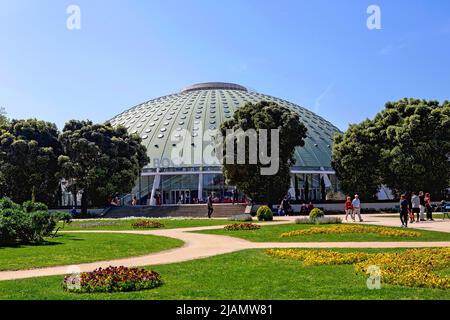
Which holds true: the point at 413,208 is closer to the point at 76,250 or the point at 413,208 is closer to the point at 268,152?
the point at 268,152

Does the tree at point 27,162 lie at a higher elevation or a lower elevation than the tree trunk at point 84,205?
higher

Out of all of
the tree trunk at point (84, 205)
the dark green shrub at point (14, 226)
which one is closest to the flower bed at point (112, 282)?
the dark green shrub at point (14, 226)

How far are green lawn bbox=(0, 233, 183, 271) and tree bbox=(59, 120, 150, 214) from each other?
1119 inches

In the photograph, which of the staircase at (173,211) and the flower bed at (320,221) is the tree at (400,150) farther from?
the flower bed at (320,221)

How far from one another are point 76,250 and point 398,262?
462 inches

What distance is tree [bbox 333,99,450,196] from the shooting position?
47.1 m

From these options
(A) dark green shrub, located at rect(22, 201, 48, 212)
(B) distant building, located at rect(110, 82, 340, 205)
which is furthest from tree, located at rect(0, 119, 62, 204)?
(A) dark green shrub, located at rect(22, 201, 48, 212)

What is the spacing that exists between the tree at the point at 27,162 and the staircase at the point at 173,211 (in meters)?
7.36

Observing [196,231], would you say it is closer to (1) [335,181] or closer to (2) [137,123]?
(1) [335,181]

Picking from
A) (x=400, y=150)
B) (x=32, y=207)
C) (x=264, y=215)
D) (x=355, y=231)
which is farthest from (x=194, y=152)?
(x=355, y=231)

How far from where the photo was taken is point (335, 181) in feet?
240

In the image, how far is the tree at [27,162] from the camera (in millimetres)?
52219

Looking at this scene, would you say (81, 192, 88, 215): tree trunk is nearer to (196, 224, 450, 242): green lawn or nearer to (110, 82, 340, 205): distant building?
(110, 82, 340, 205): distant building

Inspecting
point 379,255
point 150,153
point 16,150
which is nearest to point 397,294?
point 379,255
